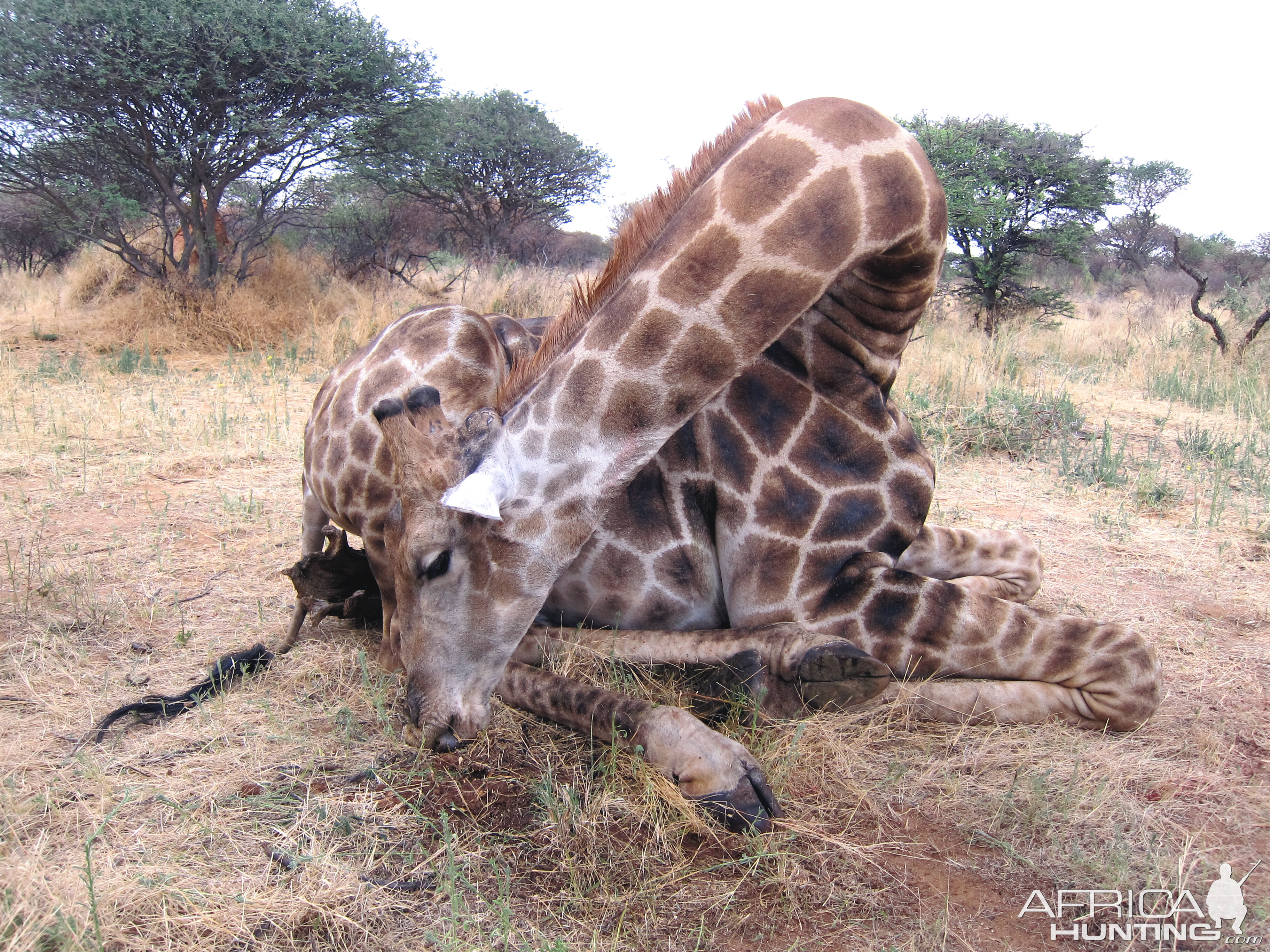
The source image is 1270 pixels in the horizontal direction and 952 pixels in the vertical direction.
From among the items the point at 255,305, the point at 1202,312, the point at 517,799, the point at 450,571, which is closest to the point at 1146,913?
the point at 517,799

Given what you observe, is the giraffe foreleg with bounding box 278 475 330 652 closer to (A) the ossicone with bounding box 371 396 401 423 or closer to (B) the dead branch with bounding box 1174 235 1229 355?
(A) the ossicone with bounding box 371 396 401 423

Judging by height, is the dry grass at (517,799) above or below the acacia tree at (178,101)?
below

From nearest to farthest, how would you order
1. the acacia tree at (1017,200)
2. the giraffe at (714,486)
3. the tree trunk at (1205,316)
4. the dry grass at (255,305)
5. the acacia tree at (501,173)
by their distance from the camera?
the giraffe at (714,486), the tree trunk at (1205,316), the dry grass at (255,305), the acacia tree at (1017,200), the acacia tree at (501,173)

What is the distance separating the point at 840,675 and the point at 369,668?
1.59 m

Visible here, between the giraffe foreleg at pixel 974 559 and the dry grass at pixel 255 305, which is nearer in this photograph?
the giraffe foreleg at pixel 974 559

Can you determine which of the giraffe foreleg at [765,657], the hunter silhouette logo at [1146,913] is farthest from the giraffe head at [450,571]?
the hunter silhouette logo at [1146,913]

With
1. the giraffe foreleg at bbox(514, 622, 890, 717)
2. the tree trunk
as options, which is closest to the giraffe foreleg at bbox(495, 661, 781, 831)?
the giraffe foreleg at bbox(514, 622, 890, 717)

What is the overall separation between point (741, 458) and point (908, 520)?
0.57 metres

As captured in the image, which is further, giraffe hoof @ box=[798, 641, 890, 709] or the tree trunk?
the tree trunk

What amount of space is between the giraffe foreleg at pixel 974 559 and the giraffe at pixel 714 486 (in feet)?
2.27

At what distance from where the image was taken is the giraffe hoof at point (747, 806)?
209 centimetres

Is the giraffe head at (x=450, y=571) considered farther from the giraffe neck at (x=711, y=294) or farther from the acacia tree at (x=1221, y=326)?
the acacia tree at (x=1221, y=326)

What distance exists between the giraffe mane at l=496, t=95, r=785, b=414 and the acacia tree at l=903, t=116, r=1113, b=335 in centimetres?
1063

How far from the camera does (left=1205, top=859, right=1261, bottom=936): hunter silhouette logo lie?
181 centimetres
